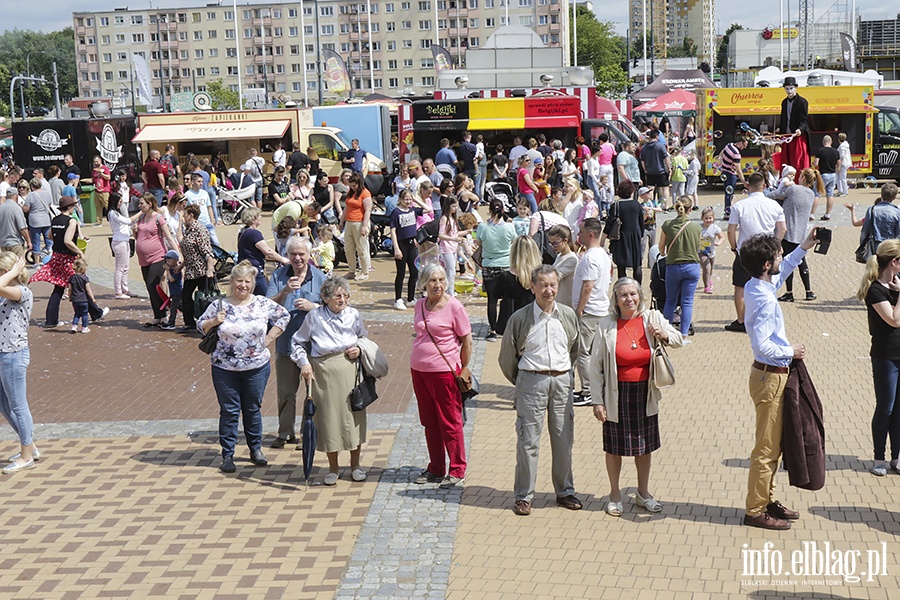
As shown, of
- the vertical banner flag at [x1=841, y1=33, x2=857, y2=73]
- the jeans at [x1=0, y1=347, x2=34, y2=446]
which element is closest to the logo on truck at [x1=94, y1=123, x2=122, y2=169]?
the jeans at [x1=0, y1=347, x2=34, y2=446]

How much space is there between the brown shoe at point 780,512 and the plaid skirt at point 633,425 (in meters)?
0.81

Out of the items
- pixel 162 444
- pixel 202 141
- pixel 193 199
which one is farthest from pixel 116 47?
pixel 162 444

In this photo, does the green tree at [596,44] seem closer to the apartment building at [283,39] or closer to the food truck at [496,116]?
the apartment building at [283,39]

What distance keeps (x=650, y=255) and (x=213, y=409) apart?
6.34 meters

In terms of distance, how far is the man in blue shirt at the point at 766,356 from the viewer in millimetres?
6355

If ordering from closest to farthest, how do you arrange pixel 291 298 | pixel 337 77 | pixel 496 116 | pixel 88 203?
pixel 291 298 < pixel 88 203 < pixel 496 116 < pixel 337 77

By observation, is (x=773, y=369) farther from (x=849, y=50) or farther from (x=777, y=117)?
(x=849, y=50)

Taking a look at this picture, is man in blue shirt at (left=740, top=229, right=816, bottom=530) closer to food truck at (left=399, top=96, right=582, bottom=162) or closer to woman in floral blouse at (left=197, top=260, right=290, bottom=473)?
woman in floral blouse at (left=197, top=260, right=290, bottom=473)

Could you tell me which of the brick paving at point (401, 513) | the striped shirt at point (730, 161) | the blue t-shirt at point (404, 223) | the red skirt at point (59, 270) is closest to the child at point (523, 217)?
the brick paving at point (401, 513)

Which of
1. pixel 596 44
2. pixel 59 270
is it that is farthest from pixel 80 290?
pixel 596 44

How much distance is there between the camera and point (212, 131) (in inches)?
1170

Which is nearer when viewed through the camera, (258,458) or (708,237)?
(258,458)

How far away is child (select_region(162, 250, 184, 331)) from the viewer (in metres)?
13.5

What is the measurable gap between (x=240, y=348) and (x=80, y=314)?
255 inches
